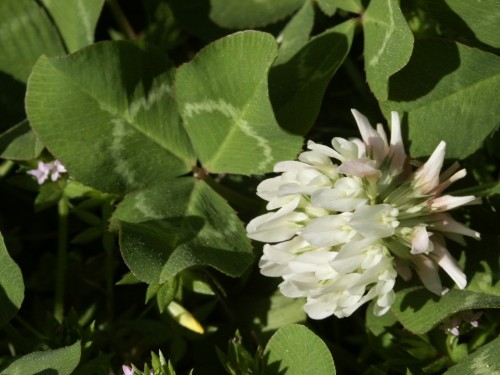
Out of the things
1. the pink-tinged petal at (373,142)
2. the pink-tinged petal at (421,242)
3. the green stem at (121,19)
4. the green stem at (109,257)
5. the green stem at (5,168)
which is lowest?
the green stem at (109,257)

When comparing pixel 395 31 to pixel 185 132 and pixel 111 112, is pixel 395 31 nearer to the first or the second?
pixel 185 132

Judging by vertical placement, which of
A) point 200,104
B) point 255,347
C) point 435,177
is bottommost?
point 255,347

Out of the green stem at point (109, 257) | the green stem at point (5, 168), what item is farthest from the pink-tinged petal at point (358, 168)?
the green stem at point (5, 168)

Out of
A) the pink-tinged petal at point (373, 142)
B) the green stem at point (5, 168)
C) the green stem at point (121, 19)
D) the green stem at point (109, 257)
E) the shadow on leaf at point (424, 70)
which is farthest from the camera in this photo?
the green stem at point (121, 19)

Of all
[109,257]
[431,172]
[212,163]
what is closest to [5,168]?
[109,257]

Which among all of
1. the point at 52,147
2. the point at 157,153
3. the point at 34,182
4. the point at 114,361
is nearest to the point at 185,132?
the point at 157,153

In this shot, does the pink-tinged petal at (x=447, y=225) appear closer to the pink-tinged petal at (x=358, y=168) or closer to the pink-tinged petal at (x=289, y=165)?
the pink-tinged petal at (x=358, y=168)
